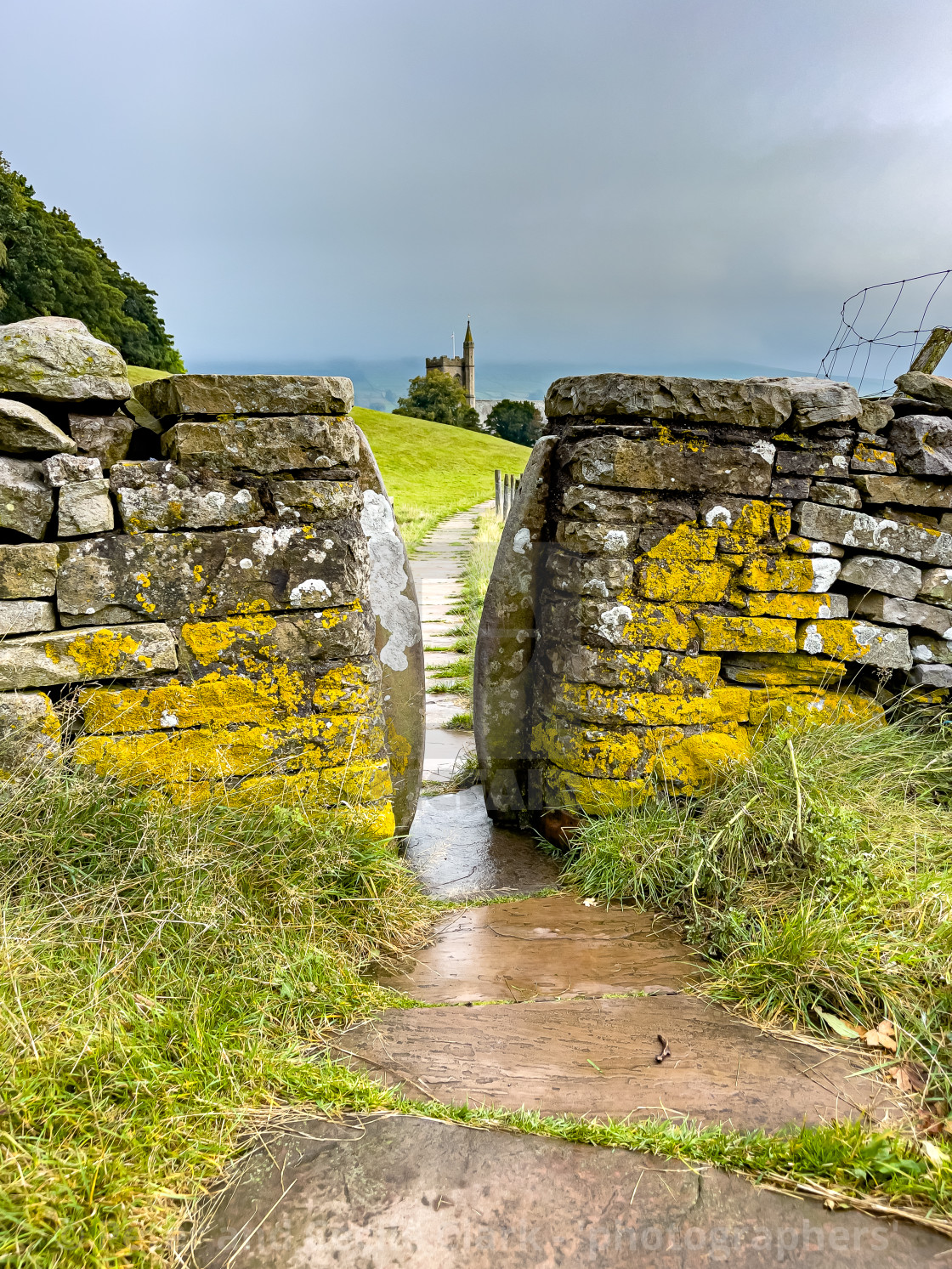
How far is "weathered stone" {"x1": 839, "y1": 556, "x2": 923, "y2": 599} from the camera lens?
3459 millimetres

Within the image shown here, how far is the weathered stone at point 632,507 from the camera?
3.36m

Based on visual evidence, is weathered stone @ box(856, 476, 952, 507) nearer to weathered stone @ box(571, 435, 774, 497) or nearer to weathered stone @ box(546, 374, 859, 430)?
weathered stone @ box(546, 374, 859, 430)

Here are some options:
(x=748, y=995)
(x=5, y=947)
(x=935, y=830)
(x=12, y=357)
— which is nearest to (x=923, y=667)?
(x=935, y=830)

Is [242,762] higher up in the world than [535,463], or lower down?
lower down

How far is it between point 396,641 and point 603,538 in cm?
117

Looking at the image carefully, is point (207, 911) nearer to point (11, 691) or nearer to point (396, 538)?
point (11, 691)

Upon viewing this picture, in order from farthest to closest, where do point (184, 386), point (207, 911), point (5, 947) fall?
point (184, 386) < point (207, 911) < point (5, 947)

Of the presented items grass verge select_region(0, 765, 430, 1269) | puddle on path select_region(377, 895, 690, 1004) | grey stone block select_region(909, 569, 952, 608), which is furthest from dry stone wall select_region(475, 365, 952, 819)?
grass verge select_region(0, 765, 430, 1269)

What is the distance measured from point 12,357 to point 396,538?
176 cm

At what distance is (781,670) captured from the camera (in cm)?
358

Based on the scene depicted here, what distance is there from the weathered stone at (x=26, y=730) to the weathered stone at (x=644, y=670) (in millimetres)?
2157

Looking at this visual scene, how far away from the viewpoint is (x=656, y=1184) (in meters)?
1.66

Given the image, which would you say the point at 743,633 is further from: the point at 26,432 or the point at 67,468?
the point at 26,432

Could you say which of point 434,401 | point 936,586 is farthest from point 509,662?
point 434,401
